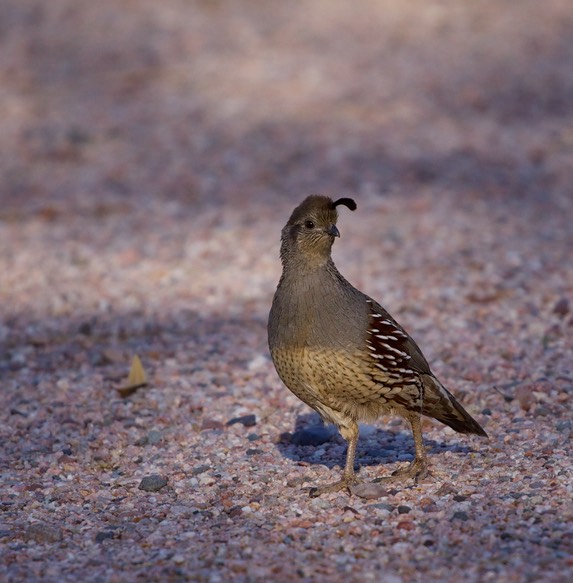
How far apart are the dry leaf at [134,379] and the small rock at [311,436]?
1.31 m

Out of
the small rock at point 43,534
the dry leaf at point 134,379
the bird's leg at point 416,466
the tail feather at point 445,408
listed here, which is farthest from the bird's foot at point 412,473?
the dry leaf at point 134,379

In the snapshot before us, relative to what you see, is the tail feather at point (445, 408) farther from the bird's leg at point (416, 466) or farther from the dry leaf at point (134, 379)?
the dry leaf at point (134, 379)

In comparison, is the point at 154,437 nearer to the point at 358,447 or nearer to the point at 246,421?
the point at 246,421

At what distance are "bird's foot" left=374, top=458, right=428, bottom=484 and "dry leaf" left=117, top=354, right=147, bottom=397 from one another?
218 centimetres

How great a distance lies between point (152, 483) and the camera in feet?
18.3

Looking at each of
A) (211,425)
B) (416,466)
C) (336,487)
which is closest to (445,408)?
(416,466)

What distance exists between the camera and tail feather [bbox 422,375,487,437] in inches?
225

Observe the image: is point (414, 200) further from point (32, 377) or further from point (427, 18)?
point (427, 18)

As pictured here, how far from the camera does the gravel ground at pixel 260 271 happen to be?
4.89 metres

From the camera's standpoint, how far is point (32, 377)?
7.55 meters

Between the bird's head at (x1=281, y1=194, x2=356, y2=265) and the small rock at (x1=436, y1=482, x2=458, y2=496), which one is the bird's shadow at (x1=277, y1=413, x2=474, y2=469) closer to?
the small rock at (x1=436, y1=482, x2=458, y2=496)

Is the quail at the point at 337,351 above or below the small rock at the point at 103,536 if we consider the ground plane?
above

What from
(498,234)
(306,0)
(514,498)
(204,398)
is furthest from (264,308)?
(306,0)

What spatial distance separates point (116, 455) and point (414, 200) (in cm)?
613
